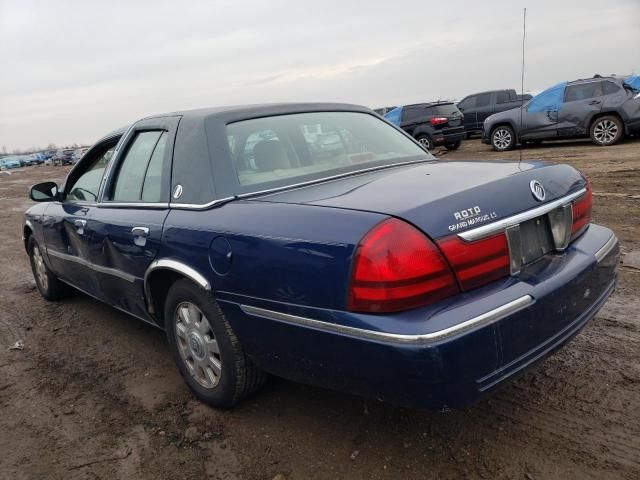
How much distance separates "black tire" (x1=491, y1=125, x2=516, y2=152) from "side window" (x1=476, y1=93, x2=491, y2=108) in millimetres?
4820

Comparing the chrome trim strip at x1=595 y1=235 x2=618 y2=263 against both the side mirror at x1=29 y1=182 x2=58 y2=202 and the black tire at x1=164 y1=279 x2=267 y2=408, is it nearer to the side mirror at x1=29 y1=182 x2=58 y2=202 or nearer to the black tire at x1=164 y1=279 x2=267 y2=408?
the black tire at x1=164 y1=279 x2=267 y2=408

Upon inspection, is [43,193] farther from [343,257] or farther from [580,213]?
[580,213]

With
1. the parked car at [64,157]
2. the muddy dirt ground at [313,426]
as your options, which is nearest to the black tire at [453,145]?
the muddy dirt ground at [313,426]

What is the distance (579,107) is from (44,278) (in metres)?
12.0

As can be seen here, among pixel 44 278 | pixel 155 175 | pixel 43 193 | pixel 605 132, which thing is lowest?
pixel 605 132

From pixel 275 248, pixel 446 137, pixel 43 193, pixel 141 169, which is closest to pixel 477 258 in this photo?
pixel 275 248

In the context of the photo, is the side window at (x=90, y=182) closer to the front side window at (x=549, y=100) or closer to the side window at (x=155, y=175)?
the side window at (x=155, y=175)

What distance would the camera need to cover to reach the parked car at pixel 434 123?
53.0ft

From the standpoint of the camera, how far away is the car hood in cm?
208

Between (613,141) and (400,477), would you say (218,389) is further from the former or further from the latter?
(613,141)

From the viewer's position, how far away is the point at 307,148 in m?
3.16

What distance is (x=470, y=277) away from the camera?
2.09 metres

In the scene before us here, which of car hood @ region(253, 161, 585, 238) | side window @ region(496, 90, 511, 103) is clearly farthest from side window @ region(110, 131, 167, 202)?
side window @ region(496, 90, 511, 103)

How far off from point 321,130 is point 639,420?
2.25 m
